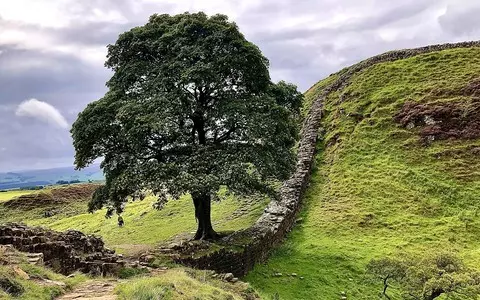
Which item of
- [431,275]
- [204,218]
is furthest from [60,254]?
[431,275]

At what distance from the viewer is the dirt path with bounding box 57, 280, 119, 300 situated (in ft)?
37.6

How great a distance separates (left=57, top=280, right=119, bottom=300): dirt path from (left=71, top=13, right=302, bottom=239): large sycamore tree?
6171mm

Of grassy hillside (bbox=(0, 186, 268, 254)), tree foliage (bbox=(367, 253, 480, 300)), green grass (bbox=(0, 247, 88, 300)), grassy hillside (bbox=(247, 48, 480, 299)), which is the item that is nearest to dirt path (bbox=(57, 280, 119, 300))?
green grass (bbox=(0, 247, 88, 300))

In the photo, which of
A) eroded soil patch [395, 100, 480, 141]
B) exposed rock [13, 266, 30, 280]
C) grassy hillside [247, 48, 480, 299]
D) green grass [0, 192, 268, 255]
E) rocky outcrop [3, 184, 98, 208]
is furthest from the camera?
rocky outcrop [3, 184, 98, 208]

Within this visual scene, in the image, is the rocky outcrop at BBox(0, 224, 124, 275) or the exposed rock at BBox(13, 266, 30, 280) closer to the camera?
the exposed rock at BBox(13, 266, 30, 280)

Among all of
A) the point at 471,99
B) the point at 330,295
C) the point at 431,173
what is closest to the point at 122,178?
the point at 330,295

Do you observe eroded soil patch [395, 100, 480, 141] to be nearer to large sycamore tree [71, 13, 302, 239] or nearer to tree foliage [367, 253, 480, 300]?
large sycamore tree [71, 13, 302, 239]

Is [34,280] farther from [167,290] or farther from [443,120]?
[443,120]

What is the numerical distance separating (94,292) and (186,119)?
1202 centimetres

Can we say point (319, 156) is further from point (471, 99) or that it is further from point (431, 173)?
point (471, 99)

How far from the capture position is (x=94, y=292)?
12.2m

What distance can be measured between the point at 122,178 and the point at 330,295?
35.7ft

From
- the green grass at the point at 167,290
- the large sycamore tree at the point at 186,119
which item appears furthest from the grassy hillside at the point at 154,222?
the green grass at the point at 167,290

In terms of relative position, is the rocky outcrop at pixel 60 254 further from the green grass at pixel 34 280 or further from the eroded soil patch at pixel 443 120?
the eroded soil patch at pixel 443 120
